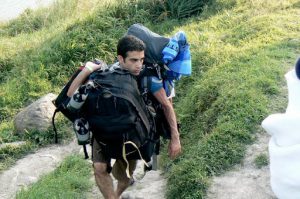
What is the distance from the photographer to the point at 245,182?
4.09 meters

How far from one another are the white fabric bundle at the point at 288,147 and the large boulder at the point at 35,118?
5237mm

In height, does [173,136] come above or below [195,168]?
above

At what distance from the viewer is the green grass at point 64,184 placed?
5035 millimetres

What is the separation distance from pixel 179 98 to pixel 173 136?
7.66ft

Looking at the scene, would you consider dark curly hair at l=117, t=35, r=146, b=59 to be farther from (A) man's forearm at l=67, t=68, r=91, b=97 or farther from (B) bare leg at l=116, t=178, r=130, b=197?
(B) bare leg at l=116, t=178, r=130, b=197

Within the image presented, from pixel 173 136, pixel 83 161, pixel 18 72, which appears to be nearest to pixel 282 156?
pixel 173 136

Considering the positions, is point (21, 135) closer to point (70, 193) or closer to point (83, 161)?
point (83, 161)

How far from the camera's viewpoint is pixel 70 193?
5043 mm

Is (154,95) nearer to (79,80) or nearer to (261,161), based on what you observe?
(79,80)

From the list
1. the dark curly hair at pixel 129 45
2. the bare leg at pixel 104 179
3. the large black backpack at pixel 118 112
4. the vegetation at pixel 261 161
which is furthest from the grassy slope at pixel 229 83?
the dark curly hair at pixel 129 45

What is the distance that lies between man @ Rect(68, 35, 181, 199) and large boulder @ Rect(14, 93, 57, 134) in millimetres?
2798

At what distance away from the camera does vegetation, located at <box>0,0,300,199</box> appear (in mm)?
4543

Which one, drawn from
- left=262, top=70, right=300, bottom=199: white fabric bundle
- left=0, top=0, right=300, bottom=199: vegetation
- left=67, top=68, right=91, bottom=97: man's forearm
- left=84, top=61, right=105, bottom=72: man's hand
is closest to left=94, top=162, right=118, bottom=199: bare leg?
left=0, top=0, right=300, bottom=199: vegetation

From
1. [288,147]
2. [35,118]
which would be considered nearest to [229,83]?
[35,118]
